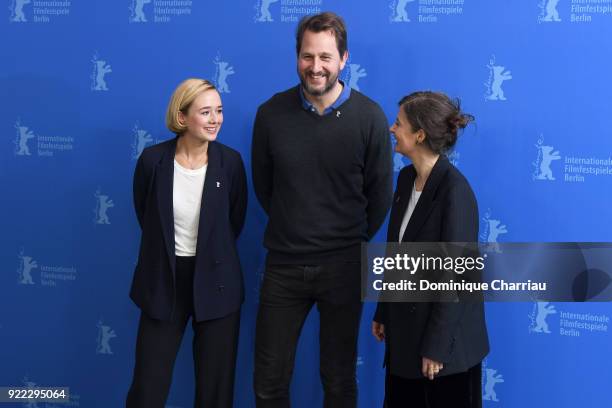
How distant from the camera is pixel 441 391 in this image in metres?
1.88

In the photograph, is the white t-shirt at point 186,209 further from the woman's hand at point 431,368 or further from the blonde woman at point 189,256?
the woman's hand at point 431,368

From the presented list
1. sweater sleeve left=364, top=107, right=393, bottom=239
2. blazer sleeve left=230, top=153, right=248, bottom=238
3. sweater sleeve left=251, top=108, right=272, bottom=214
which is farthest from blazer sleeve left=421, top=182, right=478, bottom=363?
blazer sleeve left=230, top=153, right=248, bottom=238

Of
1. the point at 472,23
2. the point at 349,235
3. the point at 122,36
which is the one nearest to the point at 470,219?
the point at 349,235

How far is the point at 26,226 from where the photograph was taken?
9.71 feet

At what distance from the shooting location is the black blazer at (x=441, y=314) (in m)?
1.82

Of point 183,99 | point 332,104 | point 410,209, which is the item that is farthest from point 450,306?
point 183,99

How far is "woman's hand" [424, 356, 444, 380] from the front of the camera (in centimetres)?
183

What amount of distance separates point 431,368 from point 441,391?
94mm

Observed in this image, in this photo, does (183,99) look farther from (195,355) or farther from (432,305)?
(432,305)

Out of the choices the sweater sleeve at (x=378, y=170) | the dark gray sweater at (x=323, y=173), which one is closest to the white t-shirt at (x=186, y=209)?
the dark gray sweater at (x=323, y=173)

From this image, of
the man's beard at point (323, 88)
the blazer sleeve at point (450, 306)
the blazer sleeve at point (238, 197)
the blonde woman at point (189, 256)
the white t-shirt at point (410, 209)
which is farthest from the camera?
the blazer sleeve at point (238, 197)

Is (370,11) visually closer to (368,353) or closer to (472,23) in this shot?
(472,23)

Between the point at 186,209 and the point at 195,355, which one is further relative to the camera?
the point at 195,355

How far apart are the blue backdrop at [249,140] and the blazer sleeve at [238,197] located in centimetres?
25
